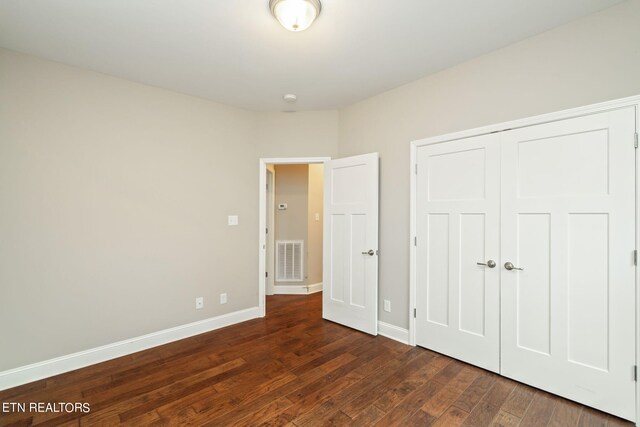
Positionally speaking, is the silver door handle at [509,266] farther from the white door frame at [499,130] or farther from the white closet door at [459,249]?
the white door frame at [499,130]

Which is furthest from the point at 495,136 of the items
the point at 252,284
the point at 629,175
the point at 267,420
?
the point at 252,284

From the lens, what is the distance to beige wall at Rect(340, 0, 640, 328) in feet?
6.45

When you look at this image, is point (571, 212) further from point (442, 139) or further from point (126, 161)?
point (126, 161)

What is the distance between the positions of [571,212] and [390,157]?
1666 millimetres

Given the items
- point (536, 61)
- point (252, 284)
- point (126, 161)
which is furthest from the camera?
point (252, 284)

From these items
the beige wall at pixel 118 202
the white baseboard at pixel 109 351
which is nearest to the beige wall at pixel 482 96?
the beige wall at pixel 118 202

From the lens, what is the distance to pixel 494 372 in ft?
8.04

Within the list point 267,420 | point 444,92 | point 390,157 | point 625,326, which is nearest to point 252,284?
point 267,420

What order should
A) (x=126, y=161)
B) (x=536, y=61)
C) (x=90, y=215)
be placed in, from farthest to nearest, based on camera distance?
(x=126, y=161), (x=90, y=215), (x=536, y=61)

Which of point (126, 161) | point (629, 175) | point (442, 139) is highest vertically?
point (442, 139)

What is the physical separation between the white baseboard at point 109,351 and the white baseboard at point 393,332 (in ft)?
5.63

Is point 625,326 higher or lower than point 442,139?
lower

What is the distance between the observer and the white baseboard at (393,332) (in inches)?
121

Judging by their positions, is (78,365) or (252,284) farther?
(252,284)
